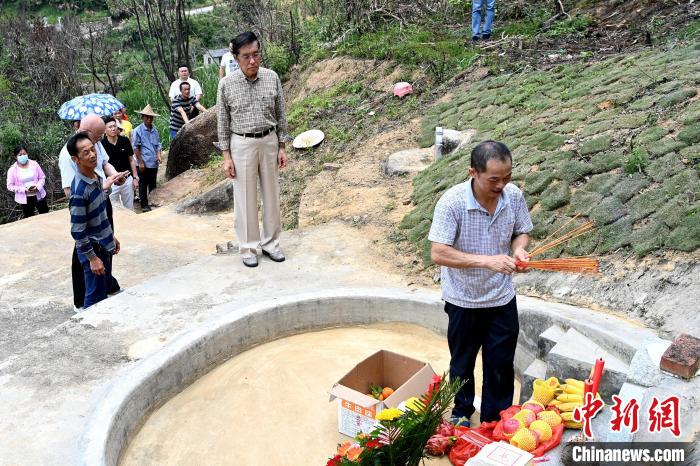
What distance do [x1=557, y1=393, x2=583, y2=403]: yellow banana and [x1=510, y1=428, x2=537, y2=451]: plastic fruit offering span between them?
316mm

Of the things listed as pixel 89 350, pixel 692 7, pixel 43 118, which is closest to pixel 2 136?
pixel 43 118

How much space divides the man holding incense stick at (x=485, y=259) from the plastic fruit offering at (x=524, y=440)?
1.34 ft

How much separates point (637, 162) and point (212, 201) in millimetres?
5428

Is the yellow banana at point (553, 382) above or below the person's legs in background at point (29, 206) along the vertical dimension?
above

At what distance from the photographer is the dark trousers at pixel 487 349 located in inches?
138

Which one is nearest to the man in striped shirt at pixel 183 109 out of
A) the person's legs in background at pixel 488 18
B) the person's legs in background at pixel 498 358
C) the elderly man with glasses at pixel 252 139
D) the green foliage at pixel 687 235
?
the person's legs in background at pixel 488 18

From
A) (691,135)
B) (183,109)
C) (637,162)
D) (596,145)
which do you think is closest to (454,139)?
(596,145)

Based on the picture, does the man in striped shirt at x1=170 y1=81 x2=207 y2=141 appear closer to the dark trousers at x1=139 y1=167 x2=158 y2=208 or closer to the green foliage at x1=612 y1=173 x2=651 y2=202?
the dark trousers at x1=139 y1=167 x2=158 y2=208

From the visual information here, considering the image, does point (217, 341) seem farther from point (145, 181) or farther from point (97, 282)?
point (145, 181)

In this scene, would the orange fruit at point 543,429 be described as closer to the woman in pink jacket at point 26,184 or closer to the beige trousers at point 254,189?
the beige trousers at point 254,189

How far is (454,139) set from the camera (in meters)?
7.82

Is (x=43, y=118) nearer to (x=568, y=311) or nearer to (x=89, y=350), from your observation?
(x=89, y=350)

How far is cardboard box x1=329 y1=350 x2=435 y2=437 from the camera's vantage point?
3650mm

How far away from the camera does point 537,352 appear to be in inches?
166
